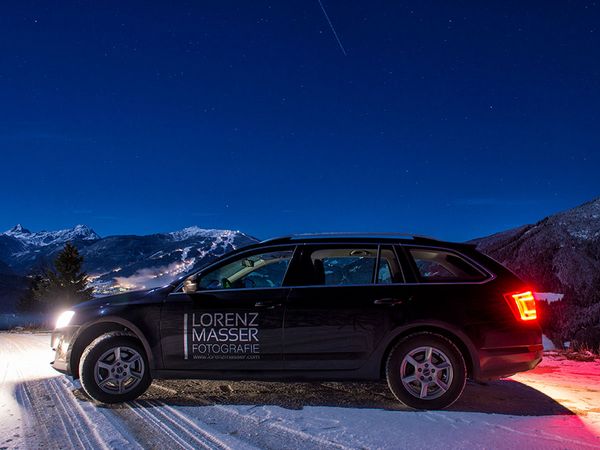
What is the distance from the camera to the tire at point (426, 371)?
196 inches

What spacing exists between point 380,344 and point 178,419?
76.7 inches

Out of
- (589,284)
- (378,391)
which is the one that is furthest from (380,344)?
(589,284)

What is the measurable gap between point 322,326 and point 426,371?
1059mm

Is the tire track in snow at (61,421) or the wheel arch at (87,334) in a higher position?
the wheel arch at (87,334)

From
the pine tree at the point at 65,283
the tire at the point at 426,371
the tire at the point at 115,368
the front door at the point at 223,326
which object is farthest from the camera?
the pine tree at the point at 65,283

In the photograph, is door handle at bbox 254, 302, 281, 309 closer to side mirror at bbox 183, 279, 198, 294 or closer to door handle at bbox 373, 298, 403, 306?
side mirror at bbox 183, 279, 198, 294

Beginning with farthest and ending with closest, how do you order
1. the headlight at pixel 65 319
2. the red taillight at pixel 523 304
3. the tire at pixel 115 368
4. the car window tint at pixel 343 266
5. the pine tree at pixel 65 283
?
the pine tree at pixel 65 283 < the headlight at pixel 65 319 < the car window tint at pixel 343 266 < the tire at pixel 115 368 < the red taillight at pixel 523 304

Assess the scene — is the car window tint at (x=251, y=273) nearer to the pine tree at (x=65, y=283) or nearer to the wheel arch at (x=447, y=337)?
the wheel arch at (x=447, y=337)

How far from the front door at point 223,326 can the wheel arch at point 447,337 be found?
1.04 metres

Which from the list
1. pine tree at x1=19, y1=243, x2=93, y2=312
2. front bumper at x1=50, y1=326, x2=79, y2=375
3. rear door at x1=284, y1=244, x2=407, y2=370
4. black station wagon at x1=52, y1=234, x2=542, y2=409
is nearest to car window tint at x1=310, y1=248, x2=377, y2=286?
black station wagon at x1=52, y1=234, x2=542, y2=409

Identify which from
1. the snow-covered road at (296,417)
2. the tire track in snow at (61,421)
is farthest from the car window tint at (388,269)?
the tire track in snow at (61,421)

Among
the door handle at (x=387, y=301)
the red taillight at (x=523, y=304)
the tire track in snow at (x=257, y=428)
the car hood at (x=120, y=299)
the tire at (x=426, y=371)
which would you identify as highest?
the car hood at (x=120, y=299)

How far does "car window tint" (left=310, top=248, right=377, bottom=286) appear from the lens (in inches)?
215

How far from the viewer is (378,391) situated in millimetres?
5777
